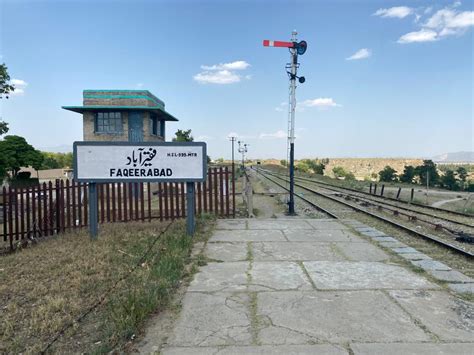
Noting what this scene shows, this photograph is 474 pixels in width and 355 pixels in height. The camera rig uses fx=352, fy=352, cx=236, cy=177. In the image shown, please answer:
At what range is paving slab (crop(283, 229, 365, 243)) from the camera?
7.40m

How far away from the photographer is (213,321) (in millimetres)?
3613

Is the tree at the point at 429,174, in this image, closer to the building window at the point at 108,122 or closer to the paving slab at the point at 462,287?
Result: the building window at the point at 108,122

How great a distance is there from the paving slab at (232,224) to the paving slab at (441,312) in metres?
4.89

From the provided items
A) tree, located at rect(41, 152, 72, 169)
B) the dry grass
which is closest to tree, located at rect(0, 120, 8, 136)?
the dry grass

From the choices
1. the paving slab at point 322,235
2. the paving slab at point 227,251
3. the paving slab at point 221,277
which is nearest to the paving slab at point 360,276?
the paving slab at point 221,277

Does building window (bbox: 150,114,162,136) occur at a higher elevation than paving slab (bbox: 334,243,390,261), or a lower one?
higher

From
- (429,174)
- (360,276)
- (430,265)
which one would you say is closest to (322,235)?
(430,265)

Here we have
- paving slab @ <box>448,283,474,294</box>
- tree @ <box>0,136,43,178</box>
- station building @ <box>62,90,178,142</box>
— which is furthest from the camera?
tree @ <box>0,136,43,178</box>

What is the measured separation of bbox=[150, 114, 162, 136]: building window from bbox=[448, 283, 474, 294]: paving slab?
77.3ft

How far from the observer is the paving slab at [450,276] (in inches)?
193

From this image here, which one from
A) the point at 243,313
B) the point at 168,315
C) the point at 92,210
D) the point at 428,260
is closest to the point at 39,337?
the point at 168,315

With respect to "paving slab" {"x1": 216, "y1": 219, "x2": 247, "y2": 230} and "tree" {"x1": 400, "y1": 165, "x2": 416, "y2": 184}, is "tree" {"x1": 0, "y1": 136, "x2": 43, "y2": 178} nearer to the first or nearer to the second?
"paving slab" {"x1": 216, "y1": 219, "x2": 247, "y2": 230}

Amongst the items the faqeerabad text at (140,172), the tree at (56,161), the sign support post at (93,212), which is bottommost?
the sign support post at (93,212)

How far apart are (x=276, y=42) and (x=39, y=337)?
9.98 metres
